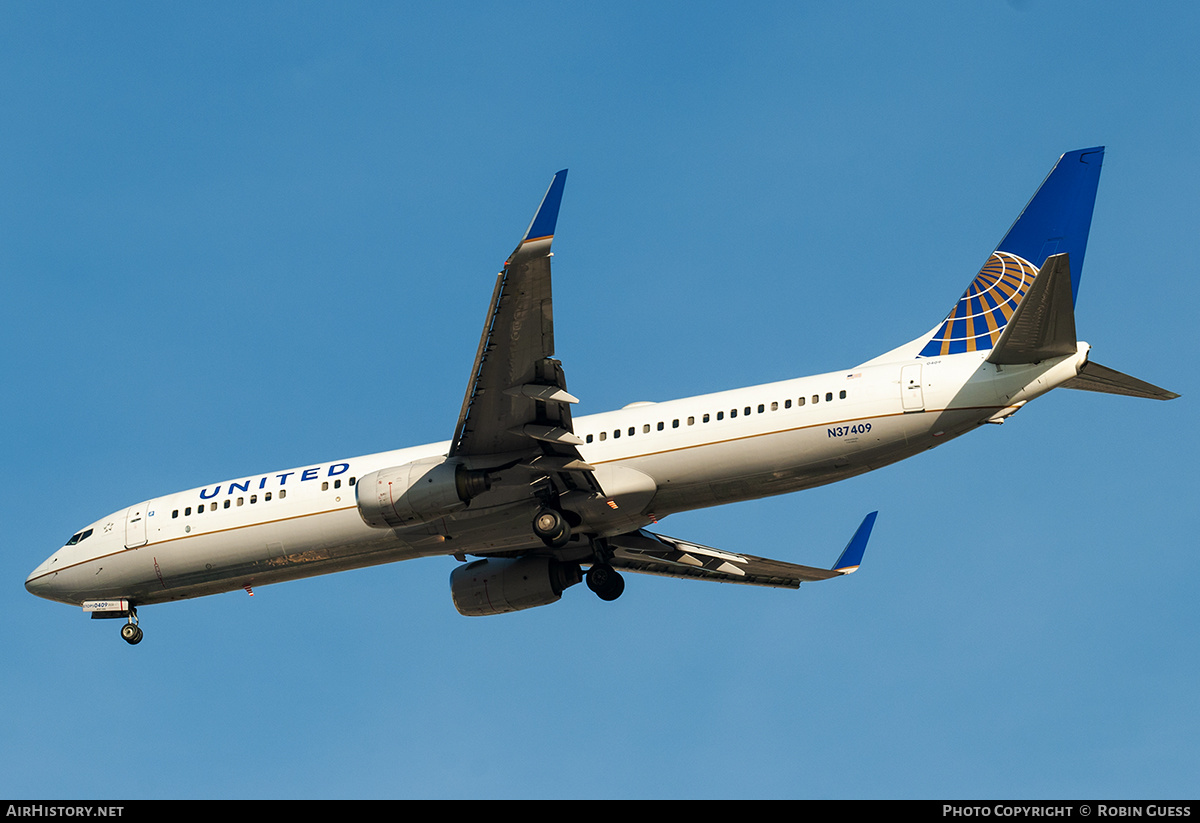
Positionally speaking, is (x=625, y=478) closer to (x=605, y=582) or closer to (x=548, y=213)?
(x=605, y=582)

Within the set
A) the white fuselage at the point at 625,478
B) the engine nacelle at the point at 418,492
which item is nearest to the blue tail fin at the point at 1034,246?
the white fuselage at the point at 625,478

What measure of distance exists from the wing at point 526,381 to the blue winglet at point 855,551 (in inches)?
370

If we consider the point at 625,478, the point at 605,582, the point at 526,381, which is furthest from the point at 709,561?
the point at 526,381

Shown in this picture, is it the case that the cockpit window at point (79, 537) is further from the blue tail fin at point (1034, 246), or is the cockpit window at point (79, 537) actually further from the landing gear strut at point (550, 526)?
the blue tail fin at point (1034, 246)

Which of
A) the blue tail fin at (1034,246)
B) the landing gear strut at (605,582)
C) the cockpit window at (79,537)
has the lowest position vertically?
the landing gear strut at (605,582)

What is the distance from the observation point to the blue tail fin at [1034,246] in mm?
29719

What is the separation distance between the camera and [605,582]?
3225 centimetres

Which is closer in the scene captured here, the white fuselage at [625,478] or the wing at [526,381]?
the wing at [526,381]

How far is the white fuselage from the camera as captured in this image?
26.7 m
